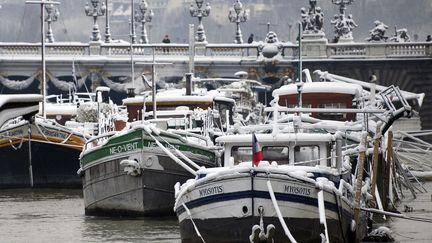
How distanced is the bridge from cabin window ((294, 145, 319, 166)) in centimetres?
5194

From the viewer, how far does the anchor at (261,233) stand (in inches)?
1512

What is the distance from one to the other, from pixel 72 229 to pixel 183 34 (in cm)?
7279

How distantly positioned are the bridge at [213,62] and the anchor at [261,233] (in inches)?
2172

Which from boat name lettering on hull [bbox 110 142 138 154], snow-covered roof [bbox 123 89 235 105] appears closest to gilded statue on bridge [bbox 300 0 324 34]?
snow-covered roof [bbox 123 89 235 105]

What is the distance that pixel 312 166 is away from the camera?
4112cm

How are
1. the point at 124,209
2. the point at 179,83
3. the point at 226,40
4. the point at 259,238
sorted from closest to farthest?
the point at 259,238, the point at 124,209, the point at 179,83, the point at 226,40

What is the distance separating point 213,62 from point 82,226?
49.6 m

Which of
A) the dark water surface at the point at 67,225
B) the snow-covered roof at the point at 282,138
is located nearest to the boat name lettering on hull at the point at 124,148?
the dark water surface at the point at 67,225

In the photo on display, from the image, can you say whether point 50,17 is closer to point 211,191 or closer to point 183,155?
point 183,155

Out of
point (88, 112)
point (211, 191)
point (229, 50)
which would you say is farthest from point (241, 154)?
point (229, 50)

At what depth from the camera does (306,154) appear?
41.7 metres

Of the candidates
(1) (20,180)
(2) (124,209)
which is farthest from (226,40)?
Answer: (2) (124,209)

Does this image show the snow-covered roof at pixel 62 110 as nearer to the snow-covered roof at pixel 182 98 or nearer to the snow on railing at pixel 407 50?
the snow-covered roof at pixel 182 98

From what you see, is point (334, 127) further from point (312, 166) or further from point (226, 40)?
point (226, 40)
